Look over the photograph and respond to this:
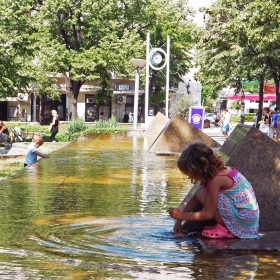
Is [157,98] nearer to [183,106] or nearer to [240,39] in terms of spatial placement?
[183,106]

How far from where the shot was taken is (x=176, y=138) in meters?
19.2

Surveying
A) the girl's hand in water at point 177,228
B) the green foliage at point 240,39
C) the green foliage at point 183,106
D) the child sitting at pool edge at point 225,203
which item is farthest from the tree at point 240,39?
the child sitting at pool edge at point 225,203

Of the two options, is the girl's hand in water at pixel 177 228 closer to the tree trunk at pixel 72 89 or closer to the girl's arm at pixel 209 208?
the girl's arm at pixel 209 208

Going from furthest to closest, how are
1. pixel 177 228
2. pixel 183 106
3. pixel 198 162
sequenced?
1. pixel 183 106
2. pixel 177 228
3. pixel 198 162

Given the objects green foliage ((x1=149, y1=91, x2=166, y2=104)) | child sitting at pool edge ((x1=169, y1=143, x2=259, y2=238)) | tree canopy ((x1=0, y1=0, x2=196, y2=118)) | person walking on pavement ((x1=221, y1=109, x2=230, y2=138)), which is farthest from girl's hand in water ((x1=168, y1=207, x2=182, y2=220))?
green foliage ((x1=149, y1=91, x2=166, y2=104))

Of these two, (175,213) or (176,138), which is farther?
(176,138)

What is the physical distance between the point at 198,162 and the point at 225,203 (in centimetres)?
46

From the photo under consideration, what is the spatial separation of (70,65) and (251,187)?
146 ft

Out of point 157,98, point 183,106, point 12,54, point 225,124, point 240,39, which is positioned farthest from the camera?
point 157,98

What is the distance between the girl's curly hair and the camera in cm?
591

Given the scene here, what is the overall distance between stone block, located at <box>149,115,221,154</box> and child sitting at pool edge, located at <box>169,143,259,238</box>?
12.0 metres

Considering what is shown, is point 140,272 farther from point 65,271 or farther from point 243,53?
point 243,53

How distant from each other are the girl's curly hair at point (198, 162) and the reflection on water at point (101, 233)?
59 centimetres

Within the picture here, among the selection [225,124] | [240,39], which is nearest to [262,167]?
[240,39]
